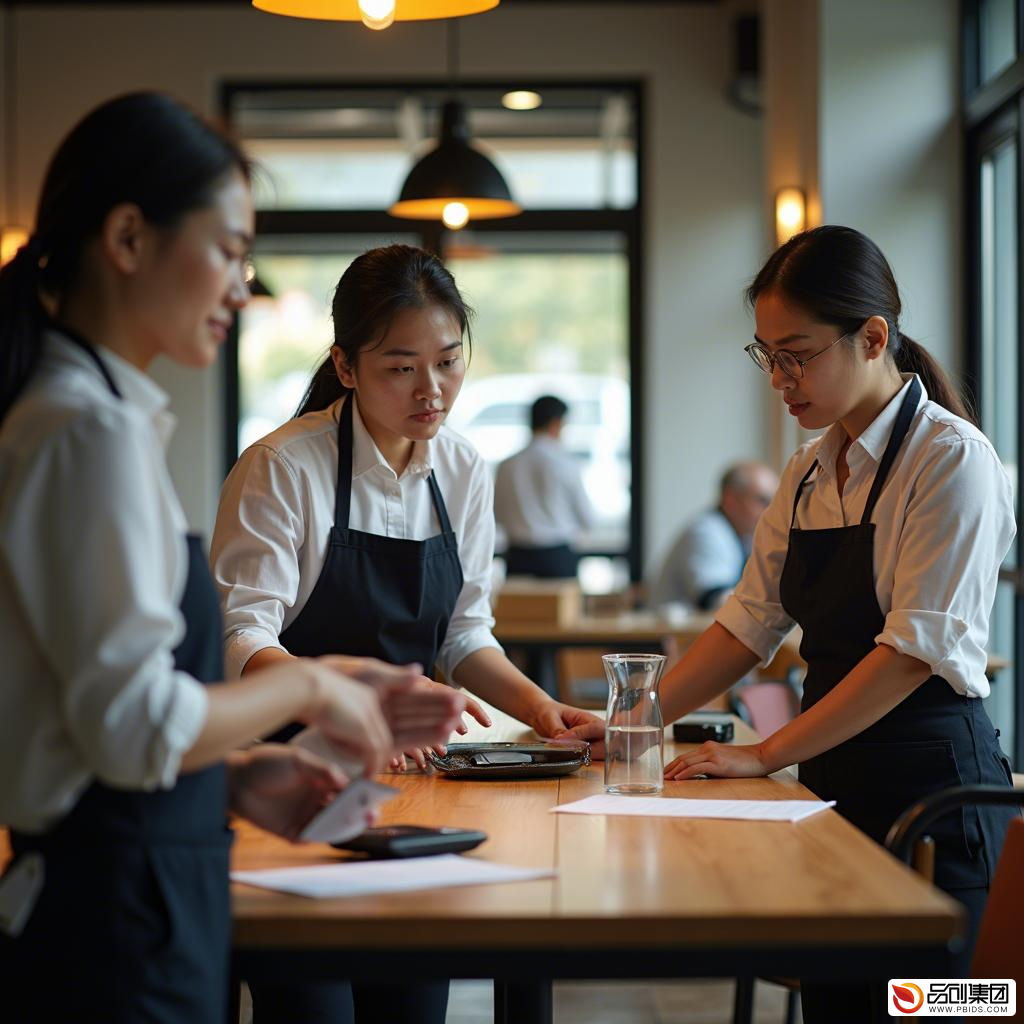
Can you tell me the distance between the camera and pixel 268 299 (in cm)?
710

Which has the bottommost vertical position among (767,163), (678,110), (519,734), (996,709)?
(996,709)

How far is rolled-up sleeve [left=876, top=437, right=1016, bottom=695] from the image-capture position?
6.55 ft

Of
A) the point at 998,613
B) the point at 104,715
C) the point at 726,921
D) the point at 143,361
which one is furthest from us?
the point at 998,613

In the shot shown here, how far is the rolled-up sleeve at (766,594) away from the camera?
2.43 m

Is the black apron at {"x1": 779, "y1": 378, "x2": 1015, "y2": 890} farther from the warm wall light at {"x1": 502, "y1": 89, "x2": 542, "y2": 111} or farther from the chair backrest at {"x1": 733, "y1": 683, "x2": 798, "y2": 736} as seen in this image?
the warm wall light at {"x1": 502, "y1": 89, "x2": 542, "y2": 111}

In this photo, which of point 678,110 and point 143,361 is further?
point 678,110

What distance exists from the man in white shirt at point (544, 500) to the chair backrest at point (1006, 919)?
6.69m

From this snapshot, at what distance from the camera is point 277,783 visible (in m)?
1.54

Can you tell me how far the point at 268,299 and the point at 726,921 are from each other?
6109 mm

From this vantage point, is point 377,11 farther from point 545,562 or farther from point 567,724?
point 545,562

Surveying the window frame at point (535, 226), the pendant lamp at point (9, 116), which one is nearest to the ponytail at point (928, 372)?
the window frame at point (535, 226)

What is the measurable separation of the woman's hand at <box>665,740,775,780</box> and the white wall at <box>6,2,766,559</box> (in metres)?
6.80

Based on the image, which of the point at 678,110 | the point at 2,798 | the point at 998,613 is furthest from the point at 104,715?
the point at 678,110

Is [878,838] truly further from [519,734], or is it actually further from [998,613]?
[998,613]
